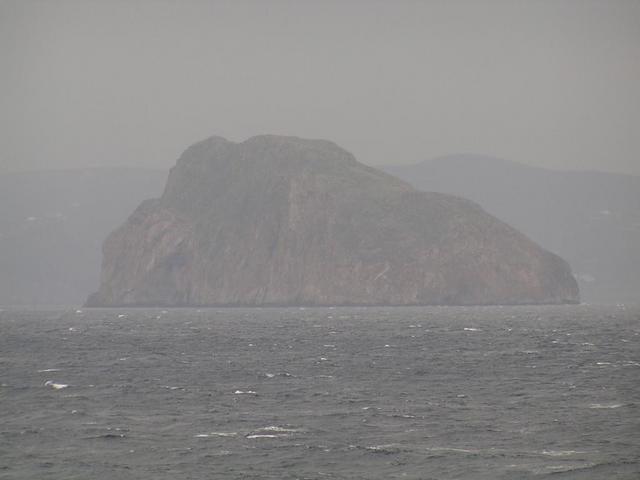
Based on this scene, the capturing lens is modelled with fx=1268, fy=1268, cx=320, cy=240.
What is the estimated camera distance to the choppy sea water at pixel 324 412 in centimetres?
4588

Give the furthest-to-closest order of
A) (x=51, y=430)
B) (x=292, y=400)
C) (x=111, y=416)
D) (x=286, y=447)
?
(x=292, y=400) < (x=111, y=416) < (x=51, y=430) < (x=286, y=447)

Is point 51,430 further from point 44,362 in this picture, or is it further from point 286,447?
point 44,362

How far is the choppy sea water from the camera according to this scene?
45.9 meters

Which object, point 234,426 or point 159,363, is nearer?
point 234,426

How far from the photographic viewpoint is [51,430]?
179 ft

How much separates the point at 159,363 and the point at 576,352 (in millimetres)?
31130

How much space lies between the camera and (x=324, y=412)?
58750 mm

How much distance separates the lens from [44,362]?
90.6 metres

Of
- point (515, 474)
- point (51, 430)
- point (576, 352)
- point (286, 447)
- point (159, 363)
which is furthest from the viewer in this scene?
point (576, 352)

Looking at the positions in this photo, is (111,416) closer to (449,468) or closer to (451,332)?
(449,468)

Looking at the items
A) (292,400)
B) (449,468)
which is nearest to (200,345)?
(292,400)

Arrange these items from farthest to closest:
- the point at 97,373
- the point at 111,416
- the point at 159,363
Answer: the point at 159,363 → the point at 97,373 → the point at 111,416

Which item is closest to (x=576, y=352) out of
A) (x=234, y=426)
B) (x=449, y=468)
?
(x=234, y=426)

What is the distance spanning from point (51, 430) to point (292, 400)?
44.2 feet
